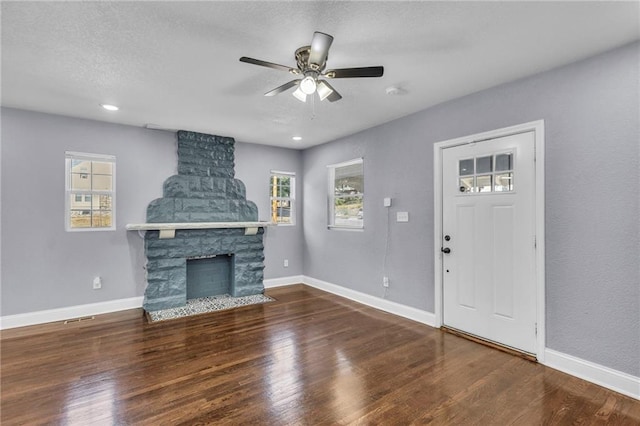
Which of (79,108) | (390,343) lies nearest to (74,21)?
(79,108)

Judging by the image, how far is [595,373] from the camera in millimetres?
2443

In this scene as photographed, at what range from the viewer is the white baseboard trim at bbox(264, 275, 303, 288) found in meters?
5.60

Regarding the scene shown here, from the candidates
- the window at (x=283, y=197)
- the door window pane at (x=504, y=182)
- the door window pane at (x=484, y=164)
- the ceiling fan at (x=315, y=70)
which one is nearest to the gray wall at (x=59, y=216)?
the window at (x=283, y=197)

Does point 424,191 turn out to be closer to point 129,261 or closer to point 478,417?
point 478,417

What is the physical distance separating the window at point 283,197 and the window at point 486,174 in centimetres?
332

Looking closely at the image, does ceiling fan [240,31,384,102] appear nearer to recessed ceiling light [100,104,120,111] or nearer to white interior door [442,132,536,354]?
white interior door [442,132,536,354]

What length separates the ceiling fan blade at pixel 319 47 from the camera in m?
1.84

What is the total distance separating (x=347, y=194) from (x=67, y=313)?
4211 millimetres

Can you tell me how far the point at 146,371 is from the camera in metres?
2.63

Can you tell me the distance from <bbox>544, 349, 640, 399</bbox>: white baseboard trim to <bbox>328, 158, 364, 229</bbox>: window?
2.73 meters

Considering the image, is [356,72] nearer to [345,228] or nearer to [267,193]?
[345,228]

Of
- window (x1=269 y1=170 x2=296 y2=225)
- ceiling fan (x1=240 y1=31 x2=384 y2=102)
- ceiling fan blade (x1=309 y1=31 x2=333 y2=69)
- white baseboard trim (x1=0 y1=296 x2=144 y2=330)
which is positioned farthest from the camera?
window (x1=269 y1=170 x2=296 y2=225)

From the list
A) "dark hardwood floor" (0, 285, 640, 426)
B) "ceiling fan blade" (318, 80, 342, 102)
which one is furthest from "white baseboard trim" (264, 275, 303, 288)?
"ceiling fan blade" (318, 80, 342, 102)

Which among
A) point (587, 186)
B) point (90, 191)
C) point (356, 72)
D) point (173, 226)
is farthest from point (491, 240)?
point (90, 191)
